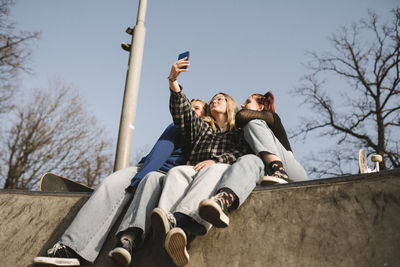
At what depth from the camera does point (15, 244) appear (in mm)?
3113

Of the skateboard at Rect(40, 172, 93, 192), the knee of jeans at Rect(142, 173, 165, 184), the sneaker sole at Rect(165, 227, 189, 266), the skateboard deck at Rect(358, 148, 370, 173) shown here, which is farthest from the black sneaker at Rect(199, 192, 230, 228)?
the skateboard at Rect(40, 172, 93, 192)

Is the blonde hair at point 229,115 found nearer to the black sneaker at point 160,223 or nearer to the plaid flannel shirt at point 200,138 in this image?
the plaid flannel shirt at point 200,138

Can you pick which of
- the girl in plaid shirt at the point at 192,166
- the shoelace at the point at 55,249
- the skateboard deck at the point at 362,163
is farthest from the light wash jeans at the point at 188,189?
the skateboard deck at the point at 362,163

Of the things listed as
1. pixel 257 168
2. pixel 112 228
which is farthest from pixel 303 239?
pixel 112 228

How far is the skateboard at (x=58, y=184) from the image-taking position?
420 cm

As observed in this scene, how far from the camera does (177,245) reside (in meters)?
2.19

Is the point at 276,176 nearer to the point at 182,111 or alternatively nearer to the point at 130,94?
the point at 182,111

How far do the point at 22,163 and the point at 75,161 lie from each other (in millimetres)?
2306

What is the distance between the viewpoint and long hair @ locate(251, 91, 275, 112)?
4117 millimetres

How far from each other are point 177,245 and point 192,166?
3.30 feet

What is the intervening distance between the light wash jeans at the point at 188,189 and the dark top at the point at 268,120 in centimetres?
72

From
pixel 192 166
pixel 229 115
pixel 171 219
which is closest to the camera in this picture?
pixel 171 219

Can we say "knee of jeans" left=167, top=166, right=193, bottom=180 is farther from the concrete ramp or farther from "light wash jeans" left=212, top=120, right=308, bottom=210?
the concrete ramp

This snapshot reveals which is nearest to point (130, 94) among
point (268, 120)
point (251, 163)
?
point (268, 120)
